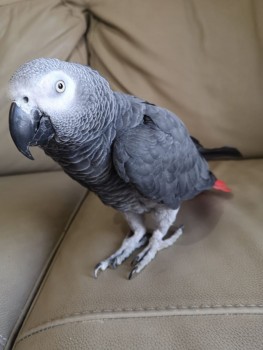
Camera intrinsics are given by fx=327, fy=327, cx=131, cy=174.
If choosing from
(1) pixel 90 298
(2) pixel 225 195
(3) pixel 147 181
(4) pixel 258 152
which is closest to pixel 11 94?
(3) pixel 147 181

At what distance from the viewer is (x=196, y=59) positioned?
3.52 ft

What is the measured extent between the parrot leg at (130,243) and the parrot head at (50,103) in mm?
310

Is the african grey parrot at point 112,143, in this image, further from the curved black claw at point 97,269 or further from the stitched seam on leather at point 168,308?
the stitched seam on leather at point 168,308

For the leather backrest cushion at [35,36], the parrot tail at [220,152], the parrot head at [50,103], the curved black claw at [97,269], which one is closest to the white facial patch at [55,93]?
the parrot head at [50,103]

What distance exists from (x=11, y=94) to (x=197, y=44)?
0.71 m

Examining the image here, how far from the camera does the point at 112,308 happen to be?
621 millimetres

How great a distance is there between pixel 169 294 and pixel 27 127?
1.33 ft

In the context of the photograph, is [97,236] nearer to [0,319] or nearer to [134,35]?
[0,319]

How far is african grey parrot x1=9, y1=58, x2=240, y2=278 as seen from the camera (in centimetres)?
56

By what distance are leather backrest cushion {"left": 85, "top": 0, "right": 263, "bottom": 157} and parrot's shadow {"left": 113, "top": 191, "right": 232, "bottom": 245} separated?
25 centimetres

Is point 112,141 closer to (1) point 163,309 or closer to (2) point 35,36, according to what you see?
(1) point 163,309

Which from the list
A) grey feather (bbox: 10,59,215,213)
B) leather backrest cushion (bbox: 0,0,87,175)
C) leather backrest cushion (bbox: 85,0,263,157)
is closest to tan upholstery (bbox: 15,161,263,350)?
grey feather (bbox: 10,59,215,213)

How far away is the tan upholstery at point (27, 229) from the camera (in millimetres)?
748

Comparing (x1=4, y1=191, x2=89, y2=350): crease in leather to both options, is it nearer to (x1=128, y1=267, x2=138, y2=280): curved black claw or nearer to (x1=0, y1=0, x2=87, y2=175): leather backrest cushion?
(x1=128, y1=267, x2=138, y2=280): curved black claw
